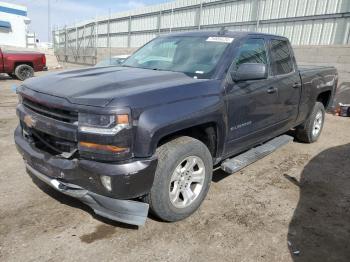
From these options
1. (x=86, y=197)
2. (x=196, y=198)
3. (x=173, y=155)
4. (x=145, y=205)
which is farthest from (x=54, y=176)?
(x=196, y=198)

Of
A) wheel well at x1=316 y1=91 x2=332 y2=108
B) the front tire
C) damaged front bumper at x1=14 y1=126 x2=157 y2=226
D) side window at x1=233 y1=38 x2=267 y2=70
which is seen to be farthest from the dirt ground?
wheel well at x1=316 y1=91 x2=332 y2=108

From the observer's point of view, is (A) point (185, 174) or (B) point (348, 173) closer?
(A) point (185, 174)

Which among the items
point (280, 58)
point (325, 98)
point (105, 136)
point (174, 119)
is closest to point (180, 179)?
point (174, 119)

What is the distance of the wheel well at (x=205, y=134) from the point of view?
3.38 m

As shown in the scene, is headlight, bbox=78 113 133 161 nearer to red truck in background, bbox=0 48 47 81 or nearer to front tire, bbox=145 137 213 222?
front tire, bbox=145 137 213 222

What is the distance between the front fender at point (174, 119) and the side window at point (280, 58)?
5.12 feet

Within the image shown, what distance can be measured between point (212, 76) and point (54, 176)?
5.98ft

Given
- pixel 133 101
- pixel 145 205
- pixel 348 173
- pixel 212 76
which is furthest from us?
pixel 348 173

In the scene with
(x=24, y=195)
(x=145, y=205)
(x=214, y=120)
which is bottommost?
(x=24, y=195)

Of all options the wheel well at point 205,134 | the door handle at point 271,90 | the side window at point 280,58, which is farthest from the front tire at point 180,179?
the side window at point 280,58

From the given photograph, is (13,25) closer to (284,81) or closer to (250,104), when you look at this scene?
(284,81)

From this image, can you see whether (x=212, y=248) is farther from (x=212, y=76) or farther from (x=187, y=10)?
(x=187, y=10)

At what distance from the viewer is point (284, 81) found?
472 centimetres

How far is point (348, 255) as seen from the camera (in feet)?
9.78
